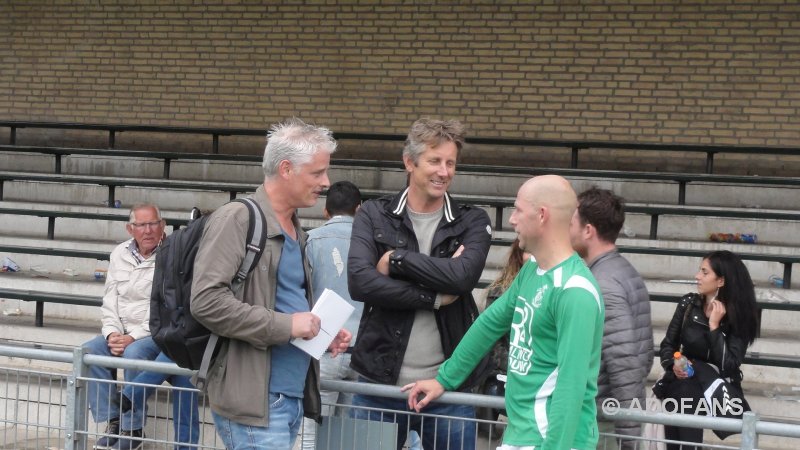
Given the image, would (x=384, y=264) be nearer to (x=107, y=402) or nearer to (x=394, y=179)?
(x=107, y=402)

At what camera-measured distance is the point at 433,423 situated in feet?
13.5

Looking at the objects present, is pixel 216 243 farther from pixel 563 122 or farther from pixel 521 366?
pixel 563 122

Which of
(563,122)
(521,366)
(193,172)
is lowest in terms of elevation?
(521,366)

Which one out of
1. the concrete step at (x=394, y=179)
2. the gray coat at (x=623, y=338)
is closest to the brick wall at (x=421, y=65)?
the concrete step at (x=394, y=179)

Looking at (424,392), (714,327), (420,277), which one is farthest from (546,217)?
(714,327)

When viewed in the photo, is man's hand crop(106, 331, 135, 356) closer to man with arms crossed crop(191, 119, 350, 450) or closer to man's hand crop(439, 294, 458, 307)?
man with arms crossed crop(191, 119, 350, 450)

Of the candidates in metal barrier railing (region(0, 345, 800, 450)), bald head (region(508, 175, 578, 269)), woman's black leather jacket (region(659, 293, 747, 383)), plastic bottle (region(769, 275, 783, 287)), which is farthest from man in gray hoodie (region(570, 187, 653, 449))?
plastic bottle (region(769, 275, 783, 287))

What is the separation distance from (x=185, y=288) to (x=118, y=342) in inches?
122

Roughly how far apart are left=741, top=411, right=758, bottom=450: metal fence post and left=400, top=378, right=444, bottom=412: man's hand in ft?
3.71

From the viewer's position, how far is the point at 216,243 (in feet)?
11.6

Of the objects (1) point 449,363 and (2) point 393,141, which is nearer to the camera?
(1) point 449,363

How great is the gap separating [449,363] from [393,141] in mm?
8868

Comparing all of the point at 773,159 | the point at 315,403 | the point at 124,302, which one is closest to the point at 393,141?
the point at 773,159

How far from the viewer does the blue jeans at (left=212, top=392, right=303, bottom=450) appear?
12.0 ft
